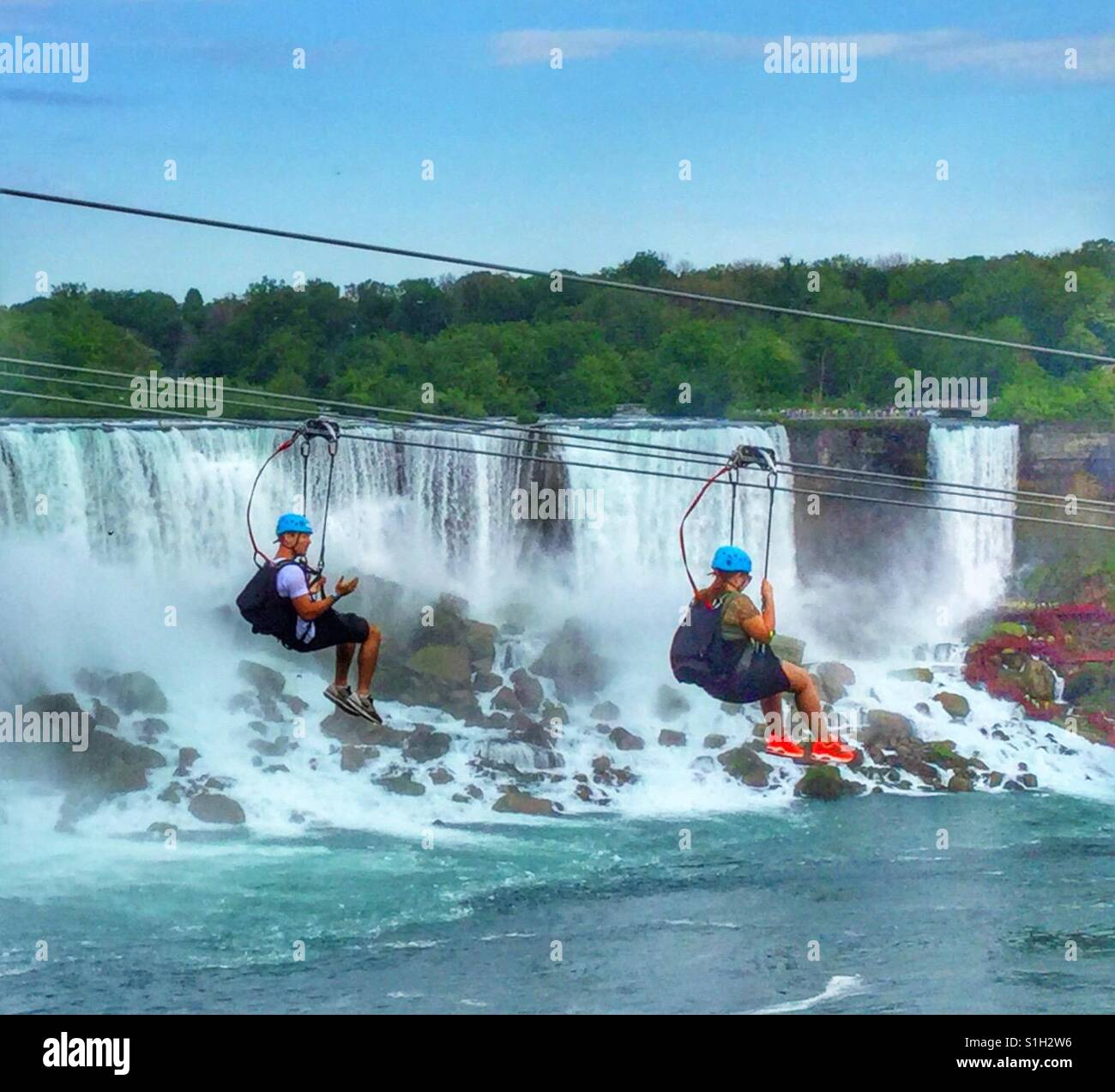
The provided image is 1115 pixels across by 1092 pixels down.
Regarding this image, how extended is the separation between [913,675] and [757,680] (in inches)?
476

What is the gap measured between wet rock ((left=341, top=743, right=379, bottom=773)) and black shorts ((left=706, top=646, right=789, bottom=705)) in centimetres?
1013

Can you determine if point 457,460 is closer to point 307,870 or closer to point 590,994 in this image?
point 307,870

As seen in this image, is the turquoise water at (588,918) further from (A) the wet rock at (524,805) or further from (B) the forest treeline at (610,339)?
(B) the forest treeline at (610,339)

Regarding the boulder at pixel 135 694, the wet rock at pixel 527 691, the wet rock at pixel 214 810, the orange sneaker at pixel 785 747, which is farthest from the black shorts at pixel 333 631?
the wet rock at pixel 527 691

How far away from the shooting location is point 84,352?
1827 centimetres

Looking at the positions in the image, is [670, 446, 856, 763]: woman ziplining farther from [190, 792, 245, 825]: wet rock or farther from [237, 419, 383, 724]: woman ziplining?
[190, 792, 245, 825]: wet rock

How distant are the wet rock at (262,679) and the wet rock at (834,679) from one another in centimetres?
420

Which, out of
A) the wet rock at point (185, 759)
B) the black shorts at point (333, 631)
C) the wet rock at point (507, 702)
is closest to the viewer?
the black shorts at point (333, 631)

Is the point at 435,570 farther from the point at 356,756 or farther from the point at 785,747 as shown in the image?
the point at 785,747

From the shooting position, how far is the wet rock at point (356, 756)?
1745cm

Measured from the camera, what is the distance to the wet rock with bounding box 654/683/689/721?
18688 mm

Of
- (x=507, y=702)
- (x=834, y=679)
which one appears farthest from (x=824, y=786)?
(x=507, y=702)

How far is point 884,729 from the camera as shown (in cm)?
1850
